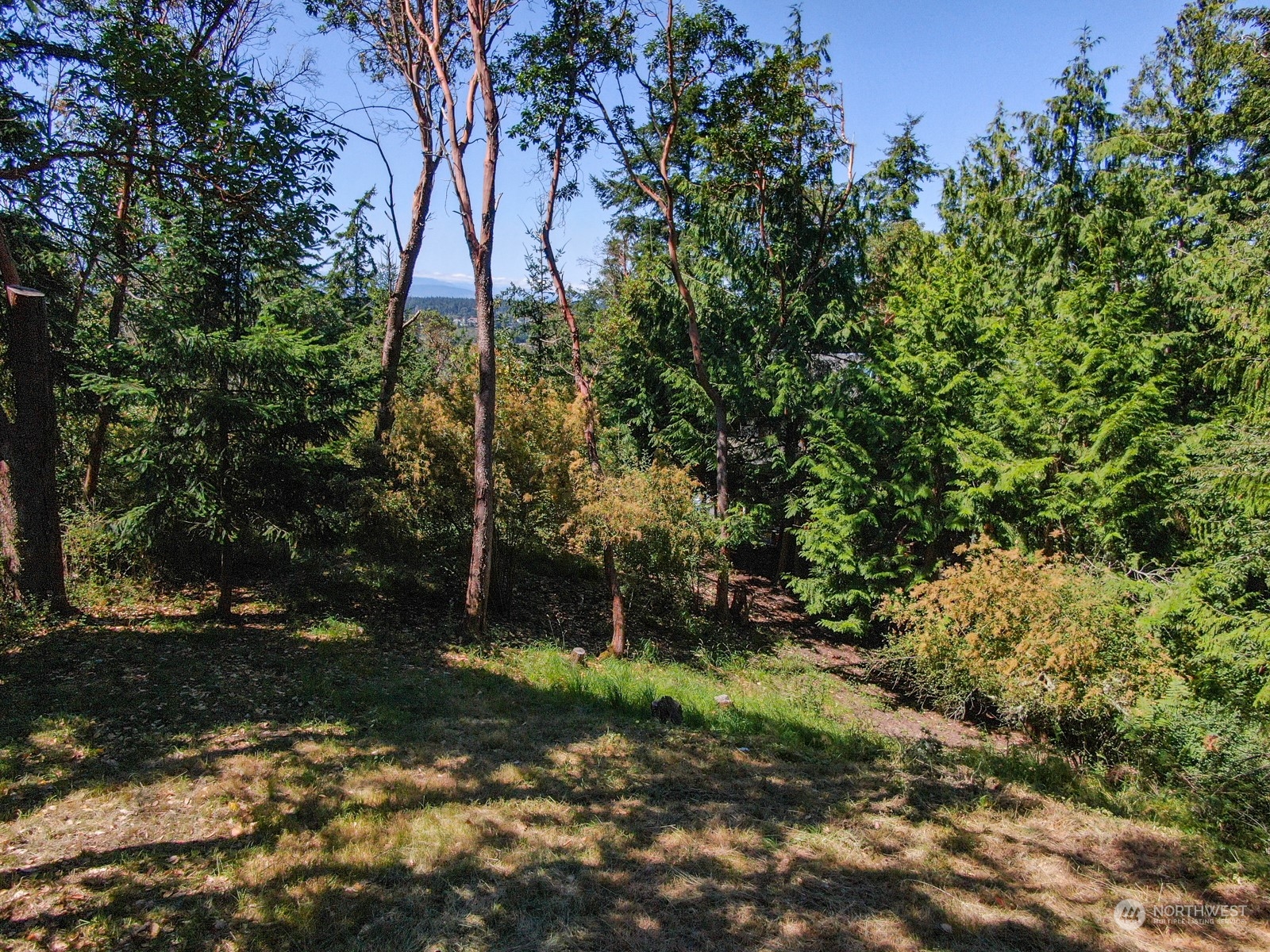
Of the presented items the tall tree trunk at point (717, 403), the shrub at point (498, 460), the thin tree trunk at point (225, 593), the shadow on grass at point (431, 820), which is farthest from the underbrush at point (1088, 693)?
the thin tree trunk at point (225, 593)

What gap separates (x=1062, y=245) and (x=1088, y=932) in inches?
626

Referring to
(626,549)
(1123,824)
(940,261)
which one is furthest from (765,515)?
(1123,824)

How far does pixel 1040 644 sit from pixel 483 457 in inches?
335

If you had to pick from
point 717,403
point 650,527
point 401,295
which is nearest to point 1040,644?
point 650,527

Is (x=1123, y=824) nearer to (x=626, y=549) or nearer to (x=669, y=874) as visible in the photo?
(x=669, y=874)

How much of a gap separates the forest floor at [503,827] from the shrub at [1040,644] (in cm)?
113

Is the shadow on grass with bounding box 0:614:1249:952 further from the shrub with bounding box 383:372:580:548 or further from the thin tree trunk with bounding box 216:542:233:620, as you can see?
the shrub with bounding box 383:372:580:548

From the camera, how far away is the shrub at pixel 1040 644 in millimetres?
8430

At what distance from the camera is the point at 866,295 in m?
18.0

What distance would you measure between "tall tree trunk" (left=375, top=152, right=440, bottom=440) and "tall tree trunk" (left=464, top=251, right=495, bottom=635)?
270cm

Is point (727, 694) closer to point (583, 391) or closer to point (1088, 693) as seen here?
point (1088, 693)

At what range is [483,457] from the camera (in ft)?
34.8

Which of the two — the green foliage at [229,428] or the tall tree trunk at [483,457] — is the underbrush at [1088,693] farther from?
the green foliage at [229,428]

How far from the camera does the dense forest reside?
808 cm
